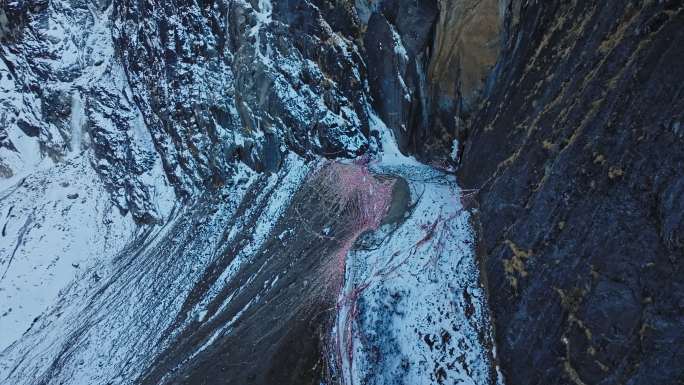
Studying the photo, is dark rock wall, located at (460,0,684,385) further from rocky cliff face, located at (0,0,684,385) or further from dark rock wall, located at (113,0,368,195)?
dark rock wall, located at (113,0,368,195)

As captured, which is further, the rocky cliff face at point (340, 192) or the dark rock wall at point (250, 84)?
the dark rock wall at point (250, 84)

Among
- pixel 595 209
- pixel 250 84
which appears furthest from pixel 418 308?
pixel 250 84

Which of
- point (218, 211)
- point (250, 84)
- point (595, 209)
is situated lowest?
point (218, 211)

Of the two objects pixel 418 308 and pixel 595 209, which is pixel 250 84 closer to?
pixel 418 308

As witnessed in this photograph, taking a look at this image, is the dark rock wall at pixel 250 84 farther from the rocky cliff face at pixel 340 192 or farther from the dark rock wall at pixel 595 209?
the dark rock wall at pixel 595 209

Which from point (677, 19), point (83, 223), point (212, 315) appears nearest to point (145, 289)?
point (212, 315)

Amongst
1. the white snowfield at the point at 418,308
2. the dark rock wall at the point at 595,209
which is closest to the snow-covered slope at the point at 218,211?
the white snowfield at the point at 418,308

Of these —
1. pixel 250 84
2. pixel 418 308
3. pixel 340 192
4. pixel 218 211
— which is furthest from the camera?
pixel 250 84

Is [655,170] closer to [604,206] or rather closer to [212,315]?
[604,206]
